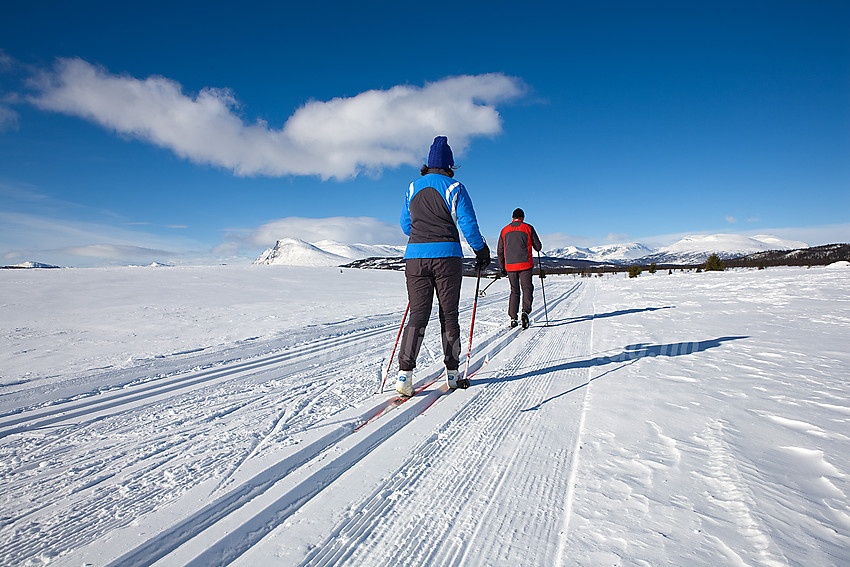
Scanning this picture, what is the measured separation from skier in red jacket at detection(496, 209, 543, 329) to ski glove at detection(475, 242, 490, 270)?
9.32ft

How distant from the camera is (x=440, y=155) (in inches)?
127

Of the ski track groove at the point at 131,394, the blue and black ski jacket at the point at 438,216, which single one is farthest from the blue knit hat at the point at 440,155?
the ski track groove at the point at 131,394

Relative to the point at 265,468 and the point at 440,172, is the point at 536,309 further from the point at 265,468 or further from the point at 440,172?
the point at 265,468

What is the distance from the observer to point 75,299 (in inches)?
328

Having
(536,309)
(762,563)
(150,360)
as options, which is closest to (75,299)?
(150,360)

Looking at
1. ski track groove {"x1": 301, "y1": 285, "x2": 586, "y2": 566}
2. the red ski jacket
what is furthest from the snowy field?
the red ski jacket

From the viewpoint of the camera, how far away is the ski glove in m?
3.55

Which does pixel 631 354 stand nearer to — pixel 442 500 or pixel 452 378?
pixel 452 378

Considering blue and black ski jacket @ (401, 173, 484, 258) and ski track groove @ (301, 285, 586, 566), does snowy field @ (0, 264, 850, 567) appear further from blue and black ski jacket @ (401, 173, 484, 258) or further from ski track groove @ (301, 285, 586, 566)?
blue and black ski jacket @ (401, 173, 484, 258)

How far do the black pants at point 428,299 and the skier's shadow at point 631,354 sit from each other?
2.12 ft

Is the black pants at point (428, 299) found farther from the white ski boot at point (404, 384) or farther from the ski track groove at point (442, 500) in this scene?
the ski track groove at point (442, 500)

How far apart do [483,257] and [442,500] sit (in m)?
2.31

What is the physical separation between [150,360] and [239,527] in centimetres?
324

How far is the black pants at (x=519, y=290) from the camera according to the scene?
6.50m
